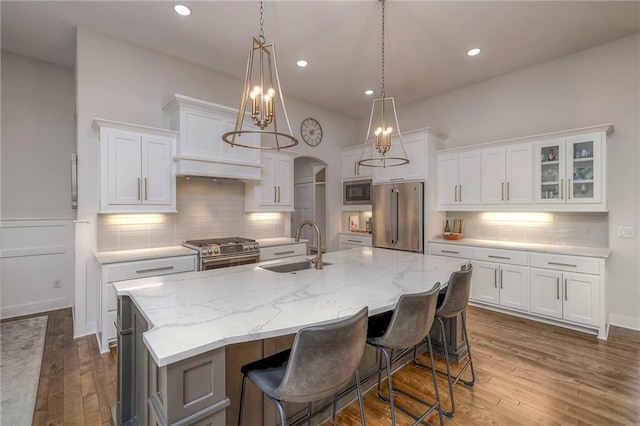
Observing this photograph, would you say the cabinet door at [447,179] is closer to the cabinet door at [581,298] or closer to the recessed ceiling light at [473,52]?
the recessed ceiling light at [473,52]

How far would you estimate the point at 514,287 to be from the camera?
3.78 m

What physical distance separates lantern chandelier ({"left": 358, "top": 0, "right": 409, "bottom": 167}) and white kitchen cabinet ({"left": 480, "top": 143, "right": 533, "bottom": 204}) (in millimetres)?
1166

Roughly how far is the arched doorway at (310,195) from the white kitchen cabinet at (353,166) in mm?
733

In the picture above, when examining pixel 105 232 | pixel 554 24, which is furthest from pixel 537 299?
pixel 105 232

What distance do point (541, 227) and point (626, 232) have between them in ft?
2.63

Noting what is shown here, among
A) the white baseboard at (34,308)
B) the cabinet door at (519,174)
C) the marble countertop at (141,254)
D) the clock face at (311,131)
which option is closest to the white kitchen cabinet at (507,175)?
the cabinet door at (519,174)

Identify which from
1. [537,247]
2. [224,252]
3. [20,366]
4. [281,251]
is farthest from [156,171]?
[537,247]

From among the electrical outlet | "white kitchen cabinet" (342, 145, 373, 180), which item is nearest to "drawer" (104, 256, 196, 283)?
"white kitchen cabinet" (342, 145, 373, 180)

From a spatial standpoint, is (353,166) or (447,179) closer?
(447,179)

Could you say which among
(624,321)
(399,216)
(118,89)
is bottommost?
(624,321)

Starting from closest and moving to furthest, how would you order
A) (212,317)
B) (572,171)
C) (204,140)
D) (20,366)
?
(212,317) → (20,366) → (572,171) → (204,140)

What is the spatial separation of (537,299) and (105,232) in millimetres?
5068

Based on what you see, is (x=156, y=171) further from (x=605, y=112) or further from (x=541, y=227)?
(x=605, y=112)

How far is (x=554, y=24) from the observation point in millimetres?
3145
